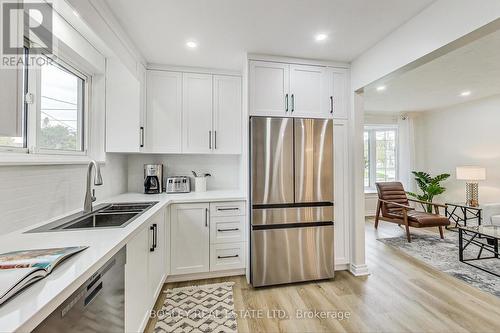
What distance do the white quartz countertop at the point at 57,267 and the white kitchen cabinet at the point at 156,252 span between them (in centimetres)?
28

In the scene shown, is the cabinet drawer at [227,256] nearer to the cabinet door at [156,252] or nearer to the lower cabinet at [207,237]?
the lower cabinet at [207,237]

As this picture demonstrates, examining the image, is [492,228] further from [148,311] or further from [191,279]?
[148,311]

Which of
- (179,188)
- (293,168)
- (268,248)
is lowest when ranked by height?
(268,248)

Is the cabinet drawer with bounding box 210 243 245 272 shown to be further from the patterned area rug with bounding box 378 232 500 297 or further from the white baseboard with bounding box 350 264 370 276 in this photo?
the patterned area rug with bounding box 378 232 500 297

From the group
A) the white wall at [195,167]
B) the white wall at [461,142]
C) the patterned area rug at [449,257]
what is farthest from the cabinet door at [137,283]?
the white wall at [461,142]

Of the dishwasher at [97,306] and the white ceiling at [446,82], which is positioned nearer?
the dishwasher at [97,306]

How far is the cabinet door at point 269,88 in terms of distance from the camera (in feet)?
8.09

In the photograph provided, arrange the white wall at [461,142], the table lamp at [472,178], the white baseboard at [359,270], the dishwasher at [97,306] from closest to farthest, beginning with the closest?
1. the dishwasher at [97,306]
2. the white baseboard at [359,270]
3. the table lamp at [472,178]
4. the white wall at [461,142]

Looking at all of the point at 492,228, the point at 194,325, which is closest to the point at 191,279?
the point at 194,325

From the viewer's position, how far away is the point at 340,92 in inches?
106

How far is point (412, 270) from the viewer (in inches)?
108

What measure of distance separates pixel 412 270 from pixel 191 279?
262 cm

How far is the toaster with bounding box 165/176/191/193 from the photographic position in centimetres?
283

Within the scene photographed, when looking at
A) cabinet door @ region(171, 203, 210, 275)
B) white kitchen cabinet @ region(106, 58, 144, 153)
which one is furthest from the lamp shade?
white kitchen cabinet @ region(106, 58, 144, 153)
